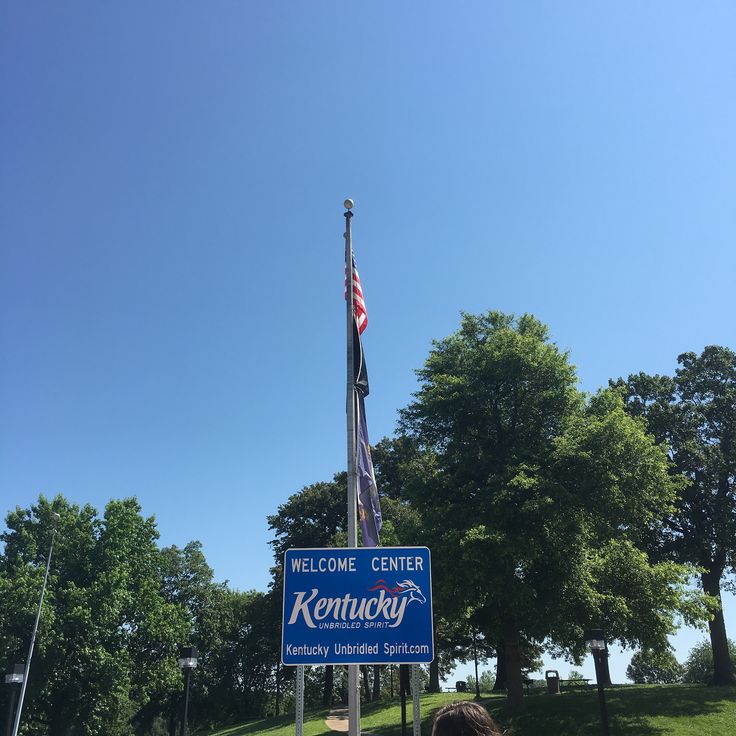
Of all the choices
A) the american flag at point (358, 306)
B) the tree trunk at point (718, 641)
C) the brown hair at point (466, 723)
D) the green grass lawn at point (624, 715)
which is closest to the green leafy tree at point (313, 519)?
the green grass lawn at point (624, 715)

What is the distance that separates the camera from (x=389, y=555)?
30.8ft

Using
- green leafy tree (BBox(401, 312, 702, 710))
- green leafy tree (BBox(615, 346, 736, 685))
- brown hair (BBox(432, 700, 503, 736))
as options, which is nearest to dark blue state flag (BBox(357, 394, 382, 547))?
brown hair (BBox(432, 700, 503, 736))

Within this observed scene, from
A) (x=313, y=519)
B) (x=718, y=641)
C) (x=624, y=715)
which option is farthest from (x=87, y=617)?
(x=718, y=641)

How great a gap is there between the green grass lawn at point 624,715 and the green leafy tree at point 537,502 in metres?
1.74

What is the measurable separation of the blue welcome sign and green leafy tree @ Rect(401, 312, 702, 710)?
508 inches

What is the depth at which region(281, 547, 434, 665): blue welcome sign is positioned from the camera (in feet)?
29.7

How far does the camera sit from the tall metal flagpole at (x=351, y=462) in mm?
9766

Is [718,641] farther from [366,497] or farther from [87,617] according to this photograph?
[87,617]

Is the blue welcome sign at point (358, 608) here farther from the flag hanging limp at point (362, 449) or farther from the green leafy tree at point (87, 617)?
the green leafy tree at point (87, 617)

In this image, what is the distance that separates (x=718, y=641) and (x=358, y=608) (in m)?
31.2

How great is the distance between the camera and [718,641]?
32.1 metres

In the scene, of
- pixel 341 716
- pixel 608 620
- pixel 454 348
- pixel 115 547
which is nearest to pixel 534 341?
pixel 454 348

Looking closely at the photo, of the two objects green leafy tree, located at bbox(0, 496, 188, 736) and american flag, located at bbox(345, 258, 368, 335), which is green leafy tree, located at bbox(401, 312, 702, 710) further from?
green leafy tree, located at bbox(0, 496, 188, 736)

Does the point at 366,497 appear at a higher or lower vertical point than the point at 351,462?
lower
